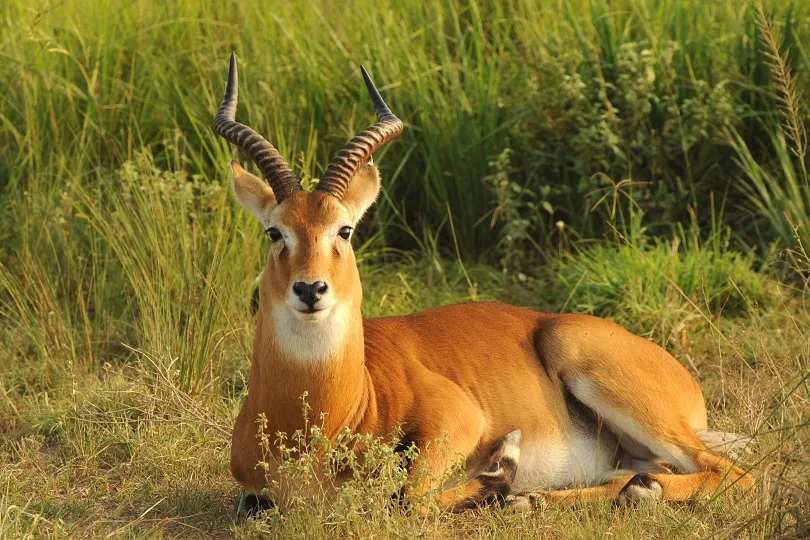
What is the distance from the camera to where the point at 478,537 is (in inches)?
186

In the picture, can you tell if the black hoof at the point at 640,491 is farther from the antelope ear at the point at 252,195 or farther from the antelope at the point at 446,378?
the antelope ear at the point at 252,195

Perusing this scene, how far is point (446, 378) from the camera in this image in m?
5.41

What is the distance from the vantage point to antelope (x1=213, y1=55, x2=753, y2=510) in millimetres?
4750

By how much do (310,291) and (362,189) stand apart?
2.60 ft

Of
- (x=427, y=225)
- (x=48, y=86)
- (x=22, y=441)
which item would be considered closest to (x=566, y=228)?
(x=427, y=225)

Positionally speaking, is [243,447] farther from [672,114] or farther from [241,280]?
[672,114]

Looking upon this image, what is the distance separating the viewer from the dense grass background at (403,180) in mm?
6527

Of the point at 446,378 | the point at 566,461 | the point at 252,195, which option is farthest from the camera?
the point at 566,461

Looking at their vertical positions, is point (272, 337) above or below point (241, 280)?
above

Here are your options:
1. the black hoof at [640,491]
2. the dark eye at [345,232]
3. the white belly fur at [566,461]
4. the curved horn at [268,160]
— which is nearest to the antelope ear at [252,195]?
the curved horn at [268,160]

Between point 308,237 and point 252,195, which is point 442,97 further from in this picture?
point 308,237

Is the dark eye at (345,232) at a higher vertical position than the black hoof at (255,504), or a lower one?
higher

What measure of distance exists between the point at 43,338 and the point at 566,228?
11.4 ft

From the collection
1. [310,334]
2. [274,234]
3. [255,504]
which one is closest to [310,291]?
[310,334]
